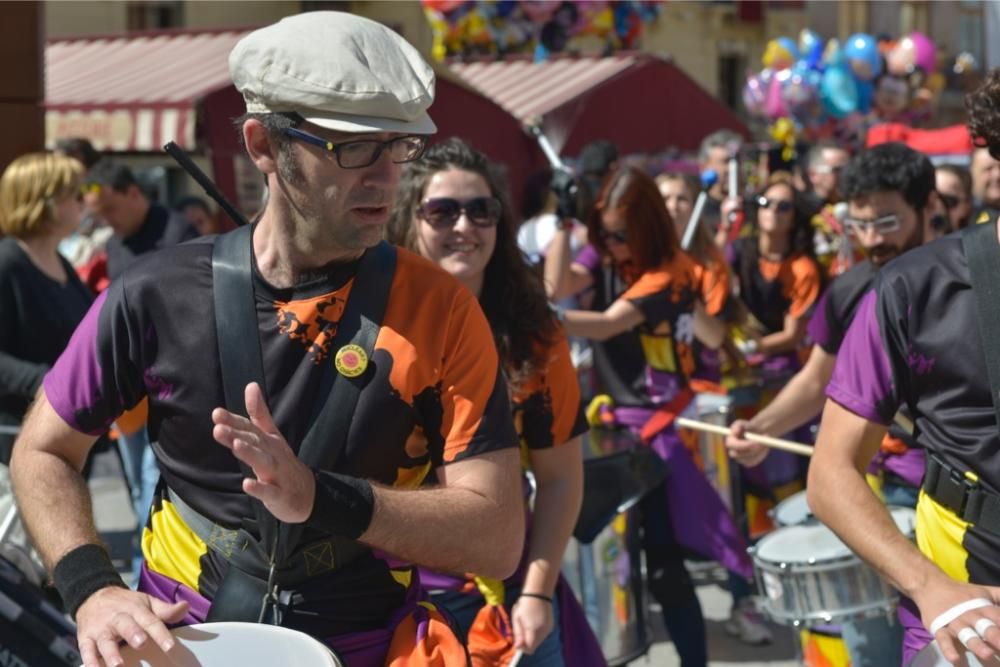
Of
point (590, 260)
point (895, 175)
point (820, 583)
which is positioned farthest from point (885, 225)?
point (590, 260)

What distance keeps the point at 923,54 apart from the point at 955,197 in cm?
917

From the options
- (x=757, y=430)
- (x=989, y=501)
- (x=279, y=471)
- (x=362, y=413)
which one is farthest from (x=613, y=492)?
(x=279, y=471)

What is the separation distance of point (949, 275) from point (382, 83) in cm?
100

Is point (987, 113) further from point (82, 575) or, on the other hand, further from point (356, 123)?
point (82, 575)

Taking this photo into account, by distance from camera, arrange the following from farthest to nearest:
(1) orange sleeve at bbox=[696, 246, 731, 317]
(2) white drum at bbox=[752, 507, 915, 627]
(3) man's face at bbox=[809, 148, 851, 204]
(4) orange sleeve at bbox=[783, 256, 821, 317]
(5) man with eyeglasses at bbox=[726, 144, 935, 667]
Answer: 1. (3) man's face at bbox=[809, 148, 851, 204]
2. (4) orange sleeve at bbox=[783, 256, 821, 317]
3. (1) orange sleeve at bbox=[696, 246, 731, 317]
4. (5) man with eyeglasses at bbox=[726, 144, 935, 667]
5. (2) white drum at bbox=[752, 507, 915, 627]

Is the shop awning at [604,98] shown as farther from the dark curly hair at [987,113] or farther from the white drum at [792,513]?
the dark curly hair at [987,113]

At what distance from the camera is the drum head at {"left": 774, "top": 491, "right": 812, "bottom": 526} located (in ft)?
14.5

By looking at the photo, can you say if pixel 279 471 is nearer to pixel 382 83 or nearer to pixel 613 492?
pixel 382 83

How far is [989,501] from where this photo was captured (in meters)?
2.56

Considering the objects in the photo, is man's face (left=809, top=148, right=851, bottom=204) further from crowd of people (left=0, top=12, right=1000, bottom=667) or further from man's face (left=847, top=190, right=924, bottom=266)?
crowd of people (left=0, top=12, right=1000, bottom=667)

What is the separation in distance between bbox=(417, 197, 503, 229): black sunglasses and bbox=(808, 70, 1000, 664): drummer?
38.9 inches

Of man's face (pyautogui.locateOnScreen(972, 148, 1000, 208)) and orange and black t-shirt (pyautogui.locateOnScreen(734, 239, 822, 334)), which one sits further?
orange and black t-shirt (pyautogui.locateOnScreen(734, 239, 822, 334))

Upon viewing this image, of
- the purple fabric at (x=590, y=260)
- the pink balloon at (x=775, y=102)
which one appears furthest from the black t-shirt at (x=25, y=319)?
the pink balloon at (x=775, y=102)

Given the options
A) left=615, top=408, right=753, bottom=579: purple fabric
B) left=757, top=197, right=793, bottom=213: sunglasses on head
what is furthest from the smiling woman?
left=757, top=197, right=793, bottom=213: sunglasses on head
